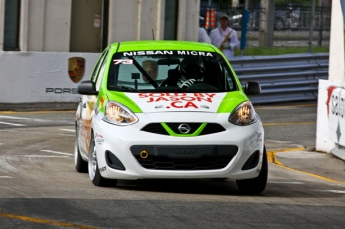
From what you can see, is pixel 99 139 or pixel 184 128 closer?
pixel 184 128

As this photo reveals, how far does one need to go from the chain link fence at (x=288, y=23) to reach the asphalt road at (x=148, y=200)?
1400 centimetres

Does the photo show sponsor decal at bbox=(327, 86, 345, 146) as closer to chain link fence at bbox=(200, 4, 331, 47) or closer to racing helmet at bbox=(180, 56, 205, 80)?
racing helmet at bbox=(180, 56, 205, 80)

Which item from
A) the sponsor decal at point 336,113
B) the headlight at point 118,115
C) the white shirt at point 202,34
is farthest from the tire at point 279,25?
the headlight at point 118,115

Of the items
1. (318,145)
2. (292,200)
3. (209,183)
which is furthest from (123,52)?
(318,145)

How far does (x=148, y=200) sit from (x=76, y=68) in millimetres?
12340

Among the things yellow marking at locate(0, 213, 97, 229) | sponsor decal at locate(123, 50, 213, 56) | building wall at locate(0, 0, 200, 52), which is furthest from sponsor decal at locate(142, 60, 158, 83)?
building wall at locate(0, 0, 200, 52)

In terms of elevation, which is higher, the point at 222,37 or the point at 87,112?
the point at 222,37

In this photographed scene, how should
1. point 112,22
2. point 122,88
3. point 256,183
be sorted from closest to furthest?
point 256,183 < point 122,88 < point 112,22

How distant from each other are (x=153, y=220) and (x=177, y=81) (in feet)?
9.78

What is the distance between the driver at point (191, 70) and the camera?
10.4 m

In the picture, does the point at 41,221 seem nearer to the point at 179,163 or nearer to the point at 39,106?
the point at 179,163

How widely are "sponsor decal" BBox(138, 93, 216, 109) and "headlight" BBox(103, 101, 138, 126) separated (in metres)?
0.27

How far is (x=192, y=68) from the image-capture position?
10586 millimetres

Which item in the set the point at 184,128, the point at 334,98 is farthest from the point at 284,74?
the point at 184,128
